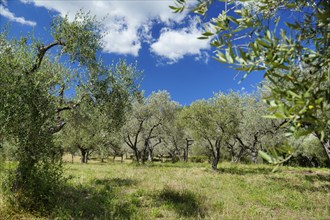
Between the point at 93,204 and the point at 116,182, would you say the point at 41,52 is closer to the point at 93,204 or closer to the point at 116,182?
the point at 93,204

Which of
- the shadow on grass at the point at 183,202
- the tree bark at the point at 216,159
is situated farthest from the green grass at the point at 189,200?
the tree bark at the point at 216,159

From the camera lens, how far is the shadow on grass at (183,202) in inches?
539

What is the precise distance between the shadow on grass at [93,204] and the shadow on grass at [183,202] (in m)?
1.95

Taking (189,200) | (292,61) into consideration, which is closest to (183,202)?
(189,200)

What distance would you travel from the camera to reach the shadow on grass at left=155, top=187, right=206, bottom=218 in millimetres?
13687

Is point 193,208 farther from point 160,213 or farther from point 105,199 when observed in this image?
point 105,199

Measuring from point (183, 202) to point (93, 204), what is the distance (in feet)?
15.2

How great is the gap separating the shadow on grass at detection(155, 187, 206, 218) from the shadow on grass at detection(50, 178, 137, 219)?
6.40 feet

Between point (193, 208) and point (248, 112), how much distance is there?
28845 mm

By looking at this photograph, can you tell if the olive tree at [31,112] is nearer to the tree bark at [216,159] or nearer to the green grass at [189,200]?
the green grass at [189,200]

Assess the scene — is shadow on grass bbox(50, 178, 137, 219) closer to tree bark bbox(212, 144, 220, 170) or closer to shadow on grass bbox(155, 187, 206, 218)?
shadow on grass bbox(155, 187, 206, 218)

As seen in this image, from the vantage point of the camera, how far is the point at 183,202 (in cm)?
1564

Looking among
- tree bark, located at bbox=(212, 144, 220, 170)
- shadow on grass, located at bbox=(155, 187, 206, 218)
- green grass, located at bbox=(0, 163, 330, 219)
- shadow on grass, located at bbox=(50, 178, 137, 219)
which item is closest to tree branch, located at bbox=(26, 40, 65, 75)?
green grass, located at bbox=(0, 163, 330, 219)

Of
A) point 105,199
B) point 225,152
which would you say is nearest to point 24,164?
point 105,199
